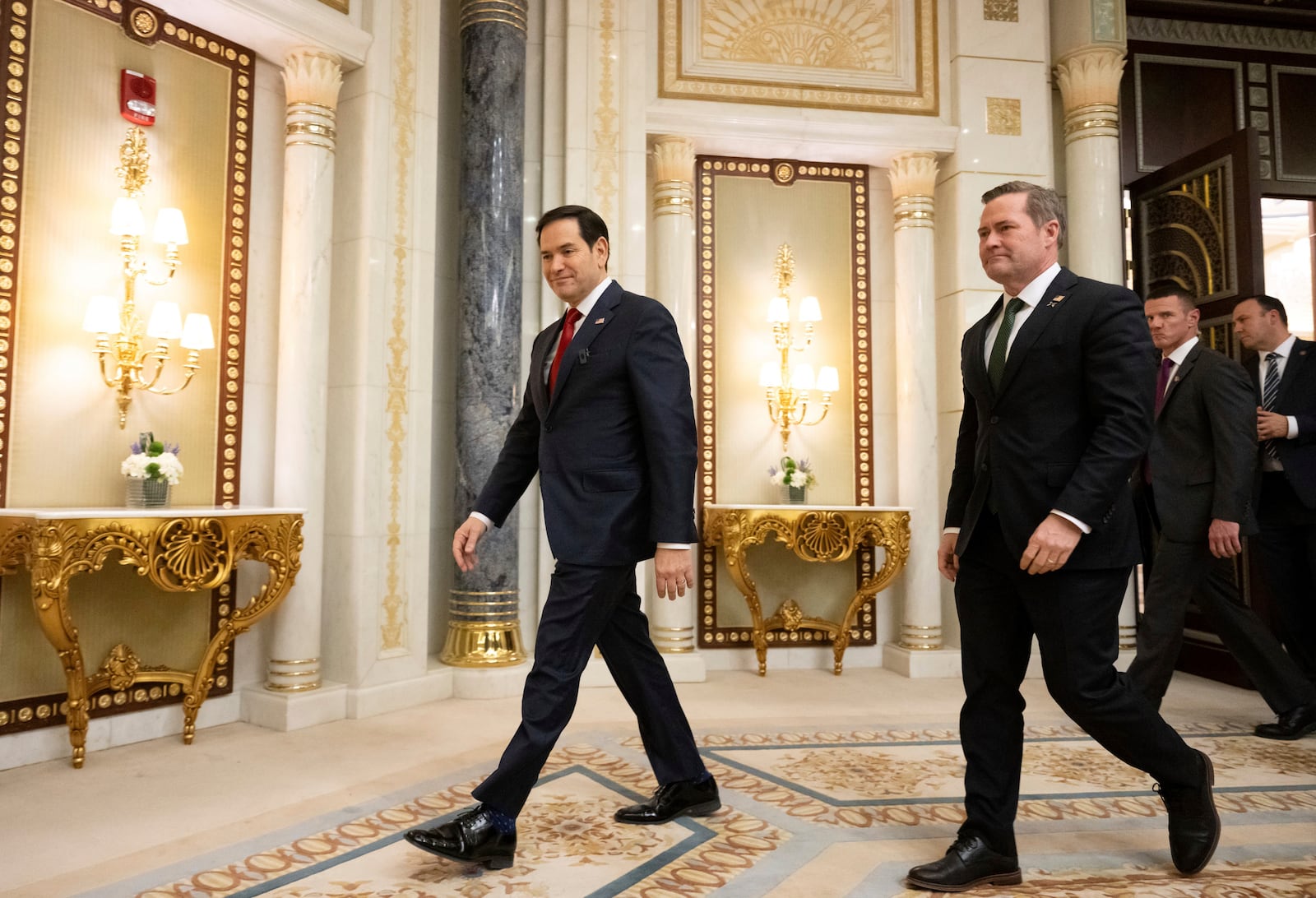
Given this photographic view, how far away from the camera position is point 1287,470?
389 cm

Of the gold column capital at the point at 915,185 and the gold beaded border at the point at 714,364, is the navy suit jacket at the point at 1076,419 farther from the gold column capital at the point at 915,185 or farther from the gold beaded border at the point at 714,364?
the gold column capital at the point at 915,185

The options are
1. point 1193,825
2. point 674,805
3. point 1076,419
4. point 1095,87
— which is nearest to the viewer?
point 1076,419

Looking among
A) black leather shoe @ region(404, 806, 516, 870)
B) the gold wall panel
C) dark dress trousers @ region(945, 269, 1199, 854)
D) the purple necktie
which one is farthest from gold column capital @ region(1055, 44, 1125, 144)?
black leather shoe @ region(404, 806, 516, 870)

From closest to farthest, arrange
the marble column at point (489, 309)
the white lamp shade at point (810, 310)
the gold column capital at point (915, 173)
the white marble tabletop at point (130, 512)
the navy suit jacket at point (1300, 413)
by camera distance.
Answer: the white marble tabletop at point (130, 512)
the navy suit jacket at point (1300, 413)
the marble column at point (489, 309)
the white lamp shade at point (810, 310)
the gold column capital at point (915, 173)

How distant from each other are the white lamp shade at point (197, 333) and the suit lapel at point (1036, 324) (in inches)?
120

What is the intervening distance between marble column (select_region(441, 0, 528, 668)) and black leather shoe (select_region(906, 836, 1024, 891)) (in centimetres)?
272

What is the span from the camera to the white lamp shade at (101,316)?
131 inches

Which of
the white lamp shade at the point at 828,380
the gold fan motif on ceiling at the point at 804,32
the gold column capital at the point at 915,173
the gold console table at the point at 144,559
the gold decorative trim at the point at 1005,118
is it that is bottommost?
the gold console table at the point at 144,559

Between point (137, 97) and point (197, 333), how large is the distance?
1.02 m

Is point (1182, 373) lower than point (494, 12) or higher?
lower

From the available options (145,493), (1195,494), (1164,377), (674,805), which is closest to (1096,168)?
(1164,377)

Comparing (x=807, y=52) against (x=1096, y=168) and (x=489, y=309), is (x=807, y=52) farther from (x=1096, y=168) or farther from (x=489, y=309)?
(x=489, y=309)

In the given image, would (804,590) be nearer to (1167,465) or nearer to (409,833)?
(1167,465)

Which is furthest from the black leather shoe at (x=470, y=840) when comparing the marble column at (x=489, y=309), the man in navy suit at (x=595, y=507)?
the marble column at (x=489, y=309)
